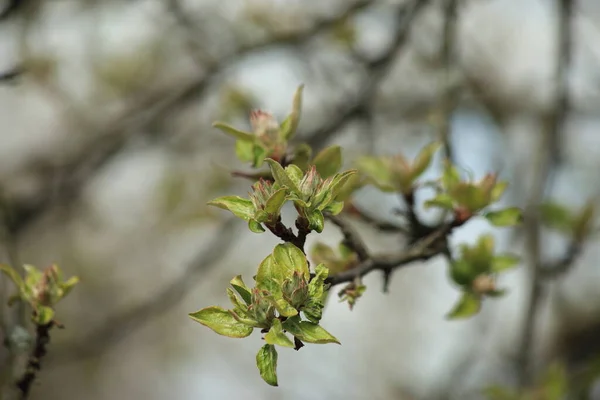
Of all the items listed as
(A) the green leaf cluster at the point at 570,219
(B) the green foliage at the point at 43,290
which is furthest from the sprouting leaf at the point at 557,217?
(B) the green foliage at the point at 43,290

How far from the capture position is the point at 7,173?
293cm

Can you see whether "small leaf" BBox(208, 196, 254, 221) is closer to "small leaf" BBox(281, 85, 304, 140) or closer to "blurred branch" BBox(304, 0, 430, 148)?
"small leaf" BBox(281, 85, 304, 140)

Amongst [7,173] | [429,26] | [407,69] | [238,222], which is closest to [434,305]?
[407,69]

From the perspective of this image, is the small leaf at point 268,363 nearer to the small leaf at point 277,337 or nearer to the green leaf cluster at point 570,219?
the small leaf at point 277,337

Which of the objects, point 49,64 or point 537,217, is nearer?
point 537,217

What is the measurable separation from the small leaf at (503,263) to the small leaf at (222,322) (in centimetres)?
57

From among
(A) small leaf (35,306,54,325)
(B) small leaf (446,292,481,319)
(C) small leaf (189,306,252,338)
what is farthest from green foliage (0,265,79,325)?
(B) small leaf (446,292,481,319)

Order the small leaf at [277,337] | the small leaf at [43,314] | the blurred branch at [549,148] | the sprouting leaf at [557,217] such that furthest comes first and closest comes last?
1. the blurred branch at [549,148]
2. the sprouting leaf at [557,217]
3. the small leaf at [43,314]
4. the small leaf at [277,337]

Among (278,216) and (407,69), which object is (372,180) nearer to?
(278,216)

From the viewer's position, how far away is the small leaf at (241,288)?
68cm

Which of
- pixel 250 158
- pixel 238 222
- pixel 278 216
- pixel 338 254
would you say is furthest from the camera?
pixel 238 222

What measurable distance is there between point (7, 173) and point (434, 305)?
2648mm

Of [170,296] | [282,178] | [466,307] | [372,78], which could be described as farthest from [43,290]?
[372,78]

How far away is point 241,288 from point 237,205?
10 centimetres
